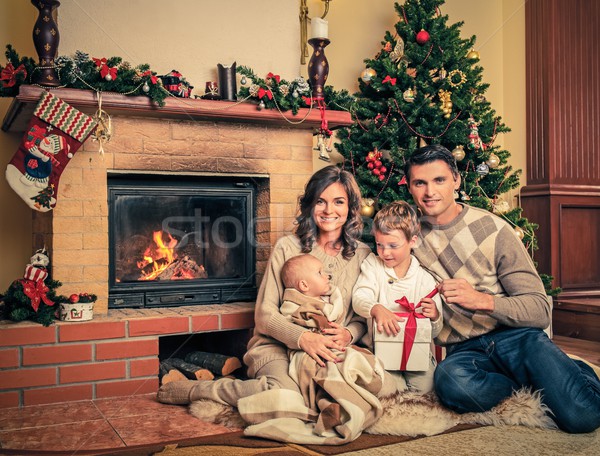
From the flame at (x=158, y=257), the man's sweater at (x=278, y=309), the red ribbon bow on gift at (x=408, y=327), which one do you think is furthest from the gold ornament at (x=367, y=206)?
the red ribbon bow on gift at (x=408, y=327)

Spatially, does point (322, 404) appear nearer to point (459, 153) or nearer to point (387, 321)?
point (387, 321)

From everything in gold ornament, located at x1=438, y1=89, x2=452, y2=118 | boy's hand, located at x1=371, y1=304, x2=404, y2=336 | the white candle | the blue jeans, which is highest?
the white candle

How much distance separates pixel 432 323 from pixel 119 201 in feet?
5.69

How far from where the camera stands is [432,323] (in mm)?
2570

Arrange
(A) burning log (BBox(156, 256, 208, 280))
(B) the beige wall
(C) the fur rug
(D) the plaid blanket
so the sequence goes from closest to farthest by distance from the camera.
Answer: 1. (D) the plaid blanket
2. (C) the fur rug
3. (B) the beige wall
4. (A) burning log (BBox(156, 256, 208, 280))

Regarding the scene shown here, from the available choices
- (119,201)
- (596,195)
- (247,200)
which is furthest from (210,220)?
(596,195)

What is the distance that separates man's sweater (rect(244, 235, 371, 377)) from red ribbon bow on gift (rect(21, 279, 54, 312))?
100 cm

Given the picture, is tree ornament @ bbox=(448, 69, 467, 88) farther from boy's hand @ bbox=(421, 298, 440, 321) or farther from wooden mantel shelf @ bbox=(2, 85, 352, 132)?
boy's hand @ bbox=(421, 298, 440, 321)

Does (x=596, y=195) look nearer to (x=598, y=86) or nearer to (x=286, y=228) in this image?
(x=598, y=86)

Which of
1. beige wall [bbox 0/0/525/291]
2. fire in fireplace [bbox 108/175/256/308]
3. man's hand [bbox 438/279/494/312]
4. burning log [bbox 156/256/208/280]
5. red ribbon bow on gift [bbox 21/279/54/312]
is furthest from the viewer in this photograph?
burning log [bbox 156/256/208/280]

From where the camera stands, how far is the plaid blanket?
2.21 meters

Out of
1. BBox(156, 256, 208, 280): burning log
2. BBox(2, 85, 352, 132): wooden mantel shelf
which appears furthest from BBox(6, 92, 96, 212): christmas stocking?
BBox(156, 256, 208, 280): burning log

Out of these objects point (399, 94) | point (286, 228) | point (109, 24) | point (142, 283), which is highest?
point (109, 24)

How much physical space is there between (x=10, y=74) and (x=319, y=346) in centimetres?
182
